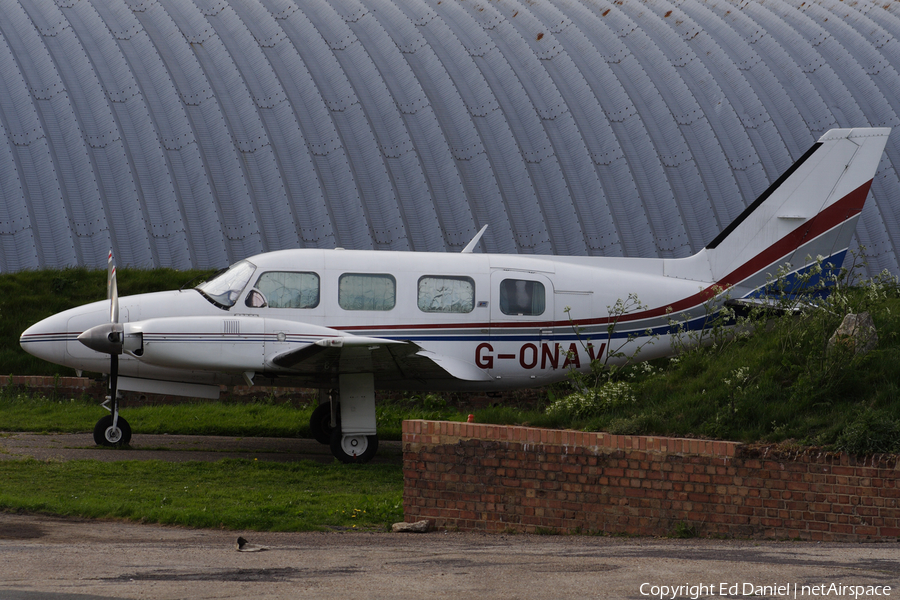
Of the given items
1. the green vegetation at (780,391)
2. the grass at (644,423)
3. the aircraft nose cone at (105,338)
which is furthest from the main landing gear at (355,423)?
the green vegetation at (780,391)

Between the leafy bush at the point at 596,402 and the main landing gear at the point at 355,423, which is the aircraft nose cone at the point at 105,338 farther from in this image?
the leafy bush at the point at 596,402

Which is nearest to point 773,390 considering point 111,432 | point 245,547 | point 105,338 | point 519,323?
point 245,547

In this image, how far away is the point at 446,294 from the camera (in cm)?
1510

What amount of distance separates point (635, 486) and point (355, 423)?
6.21 meters

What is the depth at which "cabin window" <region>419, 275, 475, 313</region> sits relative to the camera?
1505 centimetres

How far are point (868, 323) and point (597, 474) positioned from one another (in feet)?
11.7

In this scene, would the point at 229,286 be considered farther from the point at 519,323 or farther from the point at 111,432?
the point at 519,323

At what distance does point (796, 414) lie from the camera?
9.48 metres

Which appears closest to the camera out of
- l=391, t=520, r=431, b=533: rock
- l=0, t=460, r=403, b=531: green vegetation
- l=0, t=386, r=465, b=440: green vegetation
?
l=391, t=520, r=431, b=533: rock

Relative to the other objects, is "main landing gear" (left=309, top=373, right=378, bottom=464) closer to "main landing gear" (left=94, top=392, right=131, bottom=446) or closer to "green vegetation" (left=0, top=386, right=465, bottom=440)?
"green vegetation" (left=0, top=386, right=465, bottom=440)

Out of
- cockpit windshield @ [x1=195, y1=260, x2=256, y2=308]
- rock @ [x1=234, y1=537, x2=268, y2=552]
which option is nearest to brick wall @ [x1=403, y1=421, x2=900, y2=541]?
rock @ [x1=234, y1=537, x2=268, y2=552]

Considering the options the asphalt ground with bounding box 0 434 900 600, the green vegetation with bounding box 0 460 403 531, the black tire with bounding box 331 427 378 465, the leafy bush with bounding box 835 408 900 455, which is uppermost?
the leafy bush with bounding box 835 408 900 455

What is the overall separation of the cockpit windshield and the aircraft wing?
140 centimetres

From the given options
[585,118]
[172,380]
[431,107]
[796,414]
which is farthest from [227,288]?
[585,118]
